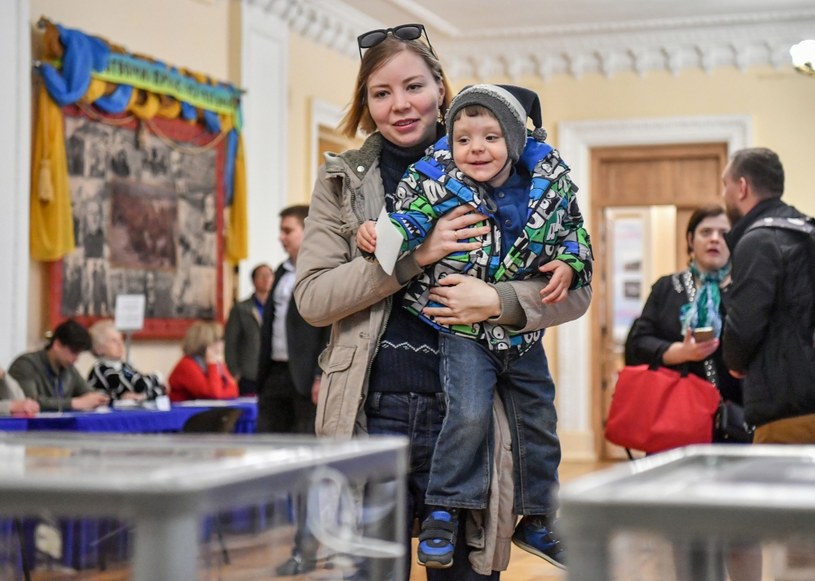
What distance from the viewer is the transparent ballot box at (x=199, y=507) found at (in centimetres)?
87

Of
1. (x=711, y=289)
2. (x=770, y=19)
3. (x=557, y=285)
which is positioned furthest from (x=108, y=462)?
(x=770, y=19)

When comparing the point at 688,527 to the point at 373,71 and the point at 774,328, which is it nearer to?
the point at 373,71

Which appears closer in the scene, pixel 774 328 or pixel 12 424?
pixel 774 328

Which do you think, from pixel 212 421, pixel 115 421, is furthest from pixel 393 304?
pixel 212 421

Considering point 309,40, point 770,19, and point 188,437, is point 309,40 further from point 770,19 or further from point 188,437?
point 188,437

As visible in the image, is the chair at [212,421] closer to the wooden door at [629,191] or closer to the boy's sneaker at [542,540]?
the boy's sneaker at [542,540]

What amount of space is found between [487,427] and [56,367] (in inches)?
185

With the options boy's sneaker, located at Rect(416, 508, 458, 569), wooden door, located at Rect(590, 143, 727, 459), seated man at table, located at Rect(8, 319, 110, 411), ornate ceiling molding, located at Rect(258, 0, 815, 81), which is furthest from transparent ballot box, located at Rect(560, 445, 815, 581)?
wooden door, located at Rect(590, 143, 727, 459)

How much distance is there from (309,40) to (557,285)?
862cm

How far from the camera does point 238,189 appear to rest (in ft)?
30.5

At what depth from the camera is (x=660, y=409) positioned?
4.32 m

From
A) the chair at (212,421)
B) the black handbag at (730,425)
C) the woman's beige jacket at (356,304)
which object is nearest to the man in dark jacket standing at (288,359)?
the chair at (212,421)

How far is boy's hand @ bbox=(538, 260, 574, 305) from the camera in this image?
7.22ft

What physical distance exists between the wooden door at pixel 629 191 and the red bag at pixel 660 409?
759cm
